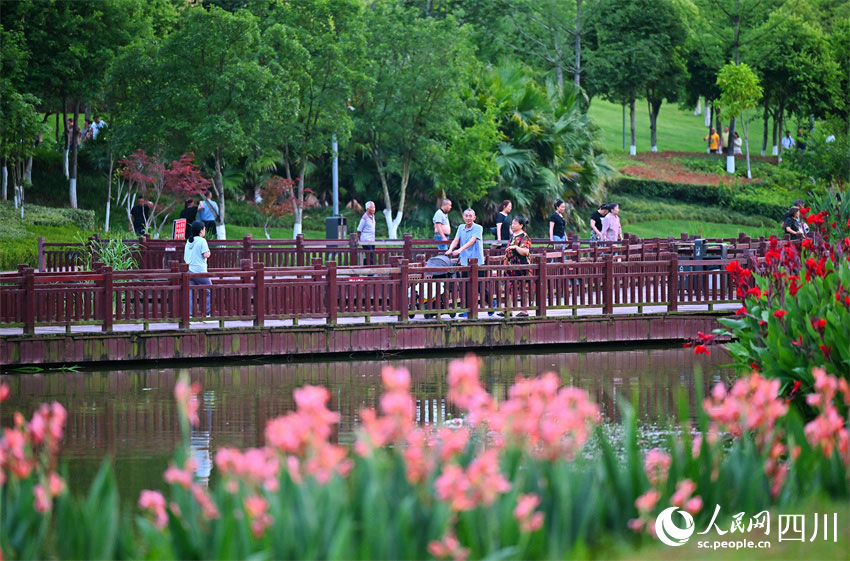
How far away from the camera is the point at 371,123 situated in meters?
42.1

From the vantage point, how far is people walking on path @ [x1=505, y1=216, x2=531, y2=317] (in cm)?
2183

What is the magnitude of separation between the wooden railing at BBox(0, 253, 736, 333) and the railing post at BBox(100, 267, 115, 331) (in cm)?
2

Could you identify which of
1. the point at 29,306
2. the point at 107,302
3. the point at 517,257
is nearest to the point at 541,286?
the point at 517,257

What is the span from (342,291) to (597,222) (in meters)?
10.2

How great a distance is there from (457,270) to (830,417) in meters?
14.7

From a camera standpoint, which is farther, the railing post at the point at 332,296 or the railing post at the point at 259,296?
the railing post at the point at 332,296

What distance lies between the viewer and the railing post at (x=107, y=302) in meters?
19.2

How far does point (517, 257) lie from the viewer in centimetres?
2214

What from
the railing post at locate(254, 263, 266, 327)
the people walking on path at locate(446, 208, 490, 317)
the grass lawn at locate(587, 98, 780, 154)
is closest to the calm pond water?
the railing post at locate(254, 263, 266, 327)

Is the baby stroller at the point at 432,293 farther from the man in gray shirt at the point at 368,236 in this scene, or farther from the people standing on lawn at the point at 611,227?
the people standing on lawn at the point at 611,227

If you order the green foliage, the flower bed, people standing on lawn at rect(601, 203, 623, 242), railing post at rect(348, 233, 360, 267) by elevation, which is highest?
the green foliage

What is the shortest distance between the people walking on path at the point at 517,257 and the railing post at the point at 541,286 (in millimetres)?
242

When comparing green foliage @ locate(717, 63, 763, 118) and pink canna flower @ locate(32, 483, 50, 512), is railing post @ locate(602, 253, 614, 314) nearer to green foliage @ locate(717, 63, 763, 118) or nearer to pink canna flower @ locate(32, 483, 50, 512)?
pink canna flower @ locate(32, 483, 50, 512)

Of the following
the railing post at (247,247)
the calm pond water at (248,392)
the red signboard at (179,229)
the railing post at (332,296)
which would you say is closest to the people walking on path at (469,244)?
the calm pond water at (248,392)
